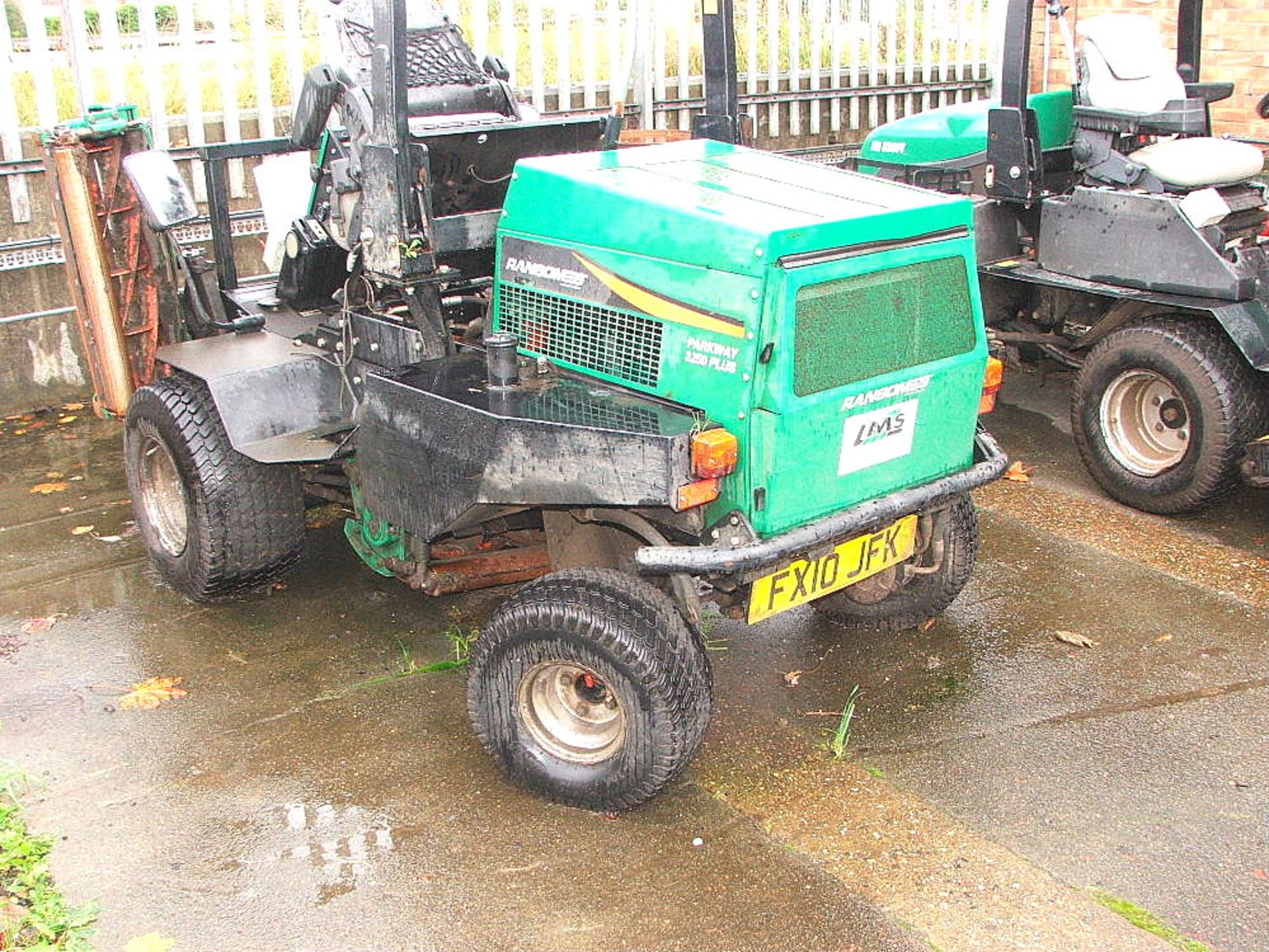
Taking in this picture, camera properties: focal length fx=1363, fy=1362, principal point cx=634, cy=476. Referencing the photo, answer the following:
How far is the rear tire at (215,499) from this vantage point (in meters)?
4.94

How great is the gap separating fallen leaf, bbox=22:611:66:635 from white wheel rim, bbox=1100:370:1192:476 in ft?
15.1

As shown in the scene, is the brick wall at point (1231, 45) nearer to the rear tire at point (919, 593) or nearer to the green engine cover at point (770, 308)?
the rear tire at point (919, 593)

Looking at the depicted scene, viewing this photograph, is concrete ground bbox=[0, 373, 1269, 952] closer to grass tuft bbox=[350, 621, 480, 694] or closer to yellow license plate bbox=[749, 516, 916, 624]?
grass tuft bbox=[350, 621, 480, 694]

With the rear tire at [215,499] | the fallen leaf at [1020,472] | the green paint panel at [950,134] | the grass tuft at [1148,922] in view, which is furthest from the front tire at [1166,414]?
the rear tire at [215,499]

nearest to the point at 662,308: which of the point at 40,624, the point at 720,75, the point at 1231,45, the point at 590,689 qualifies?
the point at 590,689

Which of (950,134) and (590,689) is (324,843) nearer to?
(590,689)

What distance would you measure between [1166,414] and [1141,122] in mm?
1362

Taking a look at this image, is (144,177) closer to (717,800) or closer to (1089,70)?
(717,800)

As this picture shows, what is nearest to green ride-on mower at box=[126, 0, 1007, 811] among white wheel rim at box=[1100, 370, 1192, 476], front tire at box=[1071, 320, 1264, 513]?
front tire at box=[1071, 320, 1264, 513]

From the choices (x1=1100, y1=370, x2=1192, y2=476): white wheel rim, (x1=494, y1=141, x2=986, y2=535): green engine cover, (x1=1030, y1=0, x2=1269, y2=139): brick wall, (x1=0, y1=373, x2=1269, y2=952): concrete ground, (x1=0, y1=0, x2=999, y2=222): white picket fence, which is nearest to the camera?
(x1=0, y1=373, x2=1269, y2=952): concrete ground

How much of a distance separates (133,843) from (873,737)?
224 centimetres

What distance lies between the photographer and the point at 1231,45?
9.69m

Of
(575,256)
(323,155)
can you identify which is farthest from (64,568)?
(575,256)

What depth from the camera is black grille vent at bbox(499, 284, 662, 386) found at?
402cm
